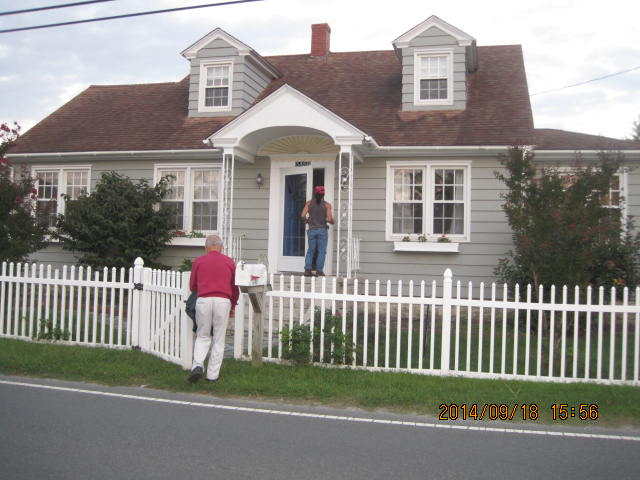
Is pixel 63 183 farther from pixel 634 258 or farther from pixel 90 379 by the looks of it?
pixel 634 258

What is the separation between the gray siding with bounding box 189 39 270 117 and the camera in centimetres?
1502

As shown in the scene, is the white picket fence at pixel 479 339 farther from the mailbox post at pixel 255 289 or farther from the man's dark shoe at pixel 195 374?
the man's dark shoe at pixel 195 374

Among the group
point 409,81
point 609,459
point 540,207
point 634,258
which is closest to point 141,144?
point 409,81

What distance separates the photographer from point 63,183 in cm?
1545

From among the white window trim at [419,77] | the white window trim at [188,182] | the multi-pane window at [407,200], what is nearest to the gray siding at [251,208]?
the white window trim at [188,182]

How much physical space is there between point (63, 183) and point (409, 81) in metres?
8.88

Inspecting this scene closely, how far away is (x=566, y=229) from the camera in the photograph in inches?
308

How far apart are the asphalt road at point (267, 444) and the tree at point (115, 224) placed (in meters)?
6.97

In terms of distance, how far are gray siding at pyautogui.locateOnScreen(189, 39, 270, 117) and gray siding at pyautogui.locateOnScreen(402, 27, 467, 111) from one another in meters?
3.86

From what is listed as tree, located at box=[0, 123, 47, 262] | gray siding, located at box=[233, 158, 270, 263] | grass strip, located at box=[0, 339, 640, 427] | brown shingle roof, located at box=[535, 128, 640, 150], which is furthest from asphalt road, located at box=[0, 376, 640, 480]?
brown shingle roof, located at box=[535, 128, 640, 150]

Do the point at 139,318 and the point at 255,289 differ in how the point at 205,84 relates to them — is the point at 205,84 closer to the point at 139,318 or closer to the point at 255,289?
the point at 139,318

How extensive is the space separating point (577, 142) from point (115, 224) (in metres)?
9.95

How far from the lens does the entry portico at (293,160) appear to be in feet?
39.8

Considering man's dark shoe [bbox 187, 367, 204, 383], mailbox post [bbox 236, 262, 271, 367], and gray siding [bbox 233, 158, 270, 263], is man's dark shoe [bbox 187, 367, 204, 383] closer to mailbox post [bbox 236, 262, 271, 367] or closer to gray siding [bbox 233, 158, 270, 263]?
mailbox post [bbox 236, 262, 271, 367]
